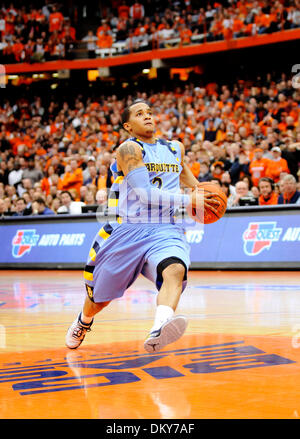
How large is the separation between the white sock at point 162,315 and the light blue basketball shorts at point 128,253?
375 millimetres

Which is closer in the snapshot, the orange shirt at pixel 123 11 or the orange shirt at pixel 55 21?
the orange shirt at pixel 123 11

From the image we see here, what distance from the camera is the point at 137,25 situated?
1252 inches

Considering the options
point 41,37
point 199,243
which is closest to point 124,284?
point 199,243

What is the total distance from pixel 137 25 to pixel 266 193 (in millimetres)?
18651

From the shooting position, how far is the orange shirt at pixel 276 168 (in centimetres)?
1636

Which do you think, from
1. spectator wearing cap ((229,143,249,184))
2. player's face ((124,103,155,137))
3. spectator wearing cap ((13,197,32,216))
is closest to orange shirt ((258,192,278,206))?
spectator wearing cap ((229,143,249,184))

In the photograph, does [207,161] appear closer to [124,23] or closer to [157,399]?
[157,399]

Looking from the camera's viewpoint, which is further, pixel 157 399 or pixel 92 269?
pixel 92 269

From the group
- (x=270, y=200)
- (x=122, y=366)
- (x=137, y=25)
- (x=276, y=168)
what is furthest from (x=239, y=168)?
(x=137, y=25)

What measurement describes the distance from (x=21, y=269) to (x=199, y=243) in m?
5.46

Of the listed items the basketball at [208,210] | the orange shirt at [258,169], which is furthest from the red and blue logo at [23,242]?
the basketball at [208,210]

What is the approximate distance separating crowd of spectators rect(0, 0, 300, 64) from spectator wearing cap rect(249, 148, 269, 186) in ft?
34.3

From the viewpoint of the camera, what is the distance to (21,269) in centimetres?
1888

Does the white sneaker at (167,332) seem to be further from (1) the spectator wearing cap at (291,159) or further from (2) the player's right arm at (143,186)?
(1) the spectator wearing cap at (291,159)
